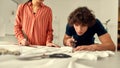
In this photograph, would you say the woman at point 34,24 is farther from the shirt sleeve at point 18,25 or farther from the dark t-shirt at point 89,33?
the dark t-shirt at point 89,33

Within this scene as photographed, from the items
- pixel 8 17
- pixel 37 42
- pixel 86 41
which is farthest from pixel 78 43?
pixel 8 17

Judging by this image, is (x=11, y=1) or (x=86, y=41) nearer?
(x=86, y=41)

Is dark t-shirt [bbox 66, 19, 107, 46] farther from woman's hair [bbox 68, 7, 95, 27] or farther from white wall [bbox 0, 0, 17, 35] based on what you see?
white wall [bbox 0, 0, 17, 35]

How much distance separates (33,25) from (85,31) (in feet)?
1.43

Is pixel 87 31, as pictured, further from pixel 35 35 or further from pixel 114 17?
pixel 114 17

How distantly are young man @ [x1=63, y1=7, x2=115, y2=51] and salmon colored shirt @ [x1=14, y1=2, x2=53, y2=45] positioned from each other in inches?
7.7

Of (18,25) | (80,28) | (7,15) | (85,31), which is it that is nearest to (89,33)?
(85,31)

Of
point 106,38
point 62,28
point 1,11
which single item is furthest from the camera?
point 62,28

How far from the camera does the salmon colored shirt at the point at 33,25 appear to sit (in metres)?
1.66

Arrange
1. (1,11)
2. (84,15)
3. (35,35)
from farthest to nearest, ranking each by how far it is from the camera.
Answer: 1. (1,11)
2. (35,35)
3. (84,15)

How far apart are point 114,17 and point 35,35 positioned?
2.47 m

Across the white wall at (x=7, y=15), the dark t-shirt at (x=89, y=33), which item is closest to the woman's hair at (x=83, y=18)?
the dark t-shirt at (x=89, y=33)

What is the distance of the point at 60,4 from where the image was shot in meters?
4.06

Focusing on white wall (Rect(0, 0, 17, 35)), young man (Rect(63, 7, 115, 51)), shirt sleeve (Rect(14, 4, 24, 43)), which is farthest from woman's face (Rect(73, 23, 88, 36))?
white wall (Rect(0, 0, 17, 35))
